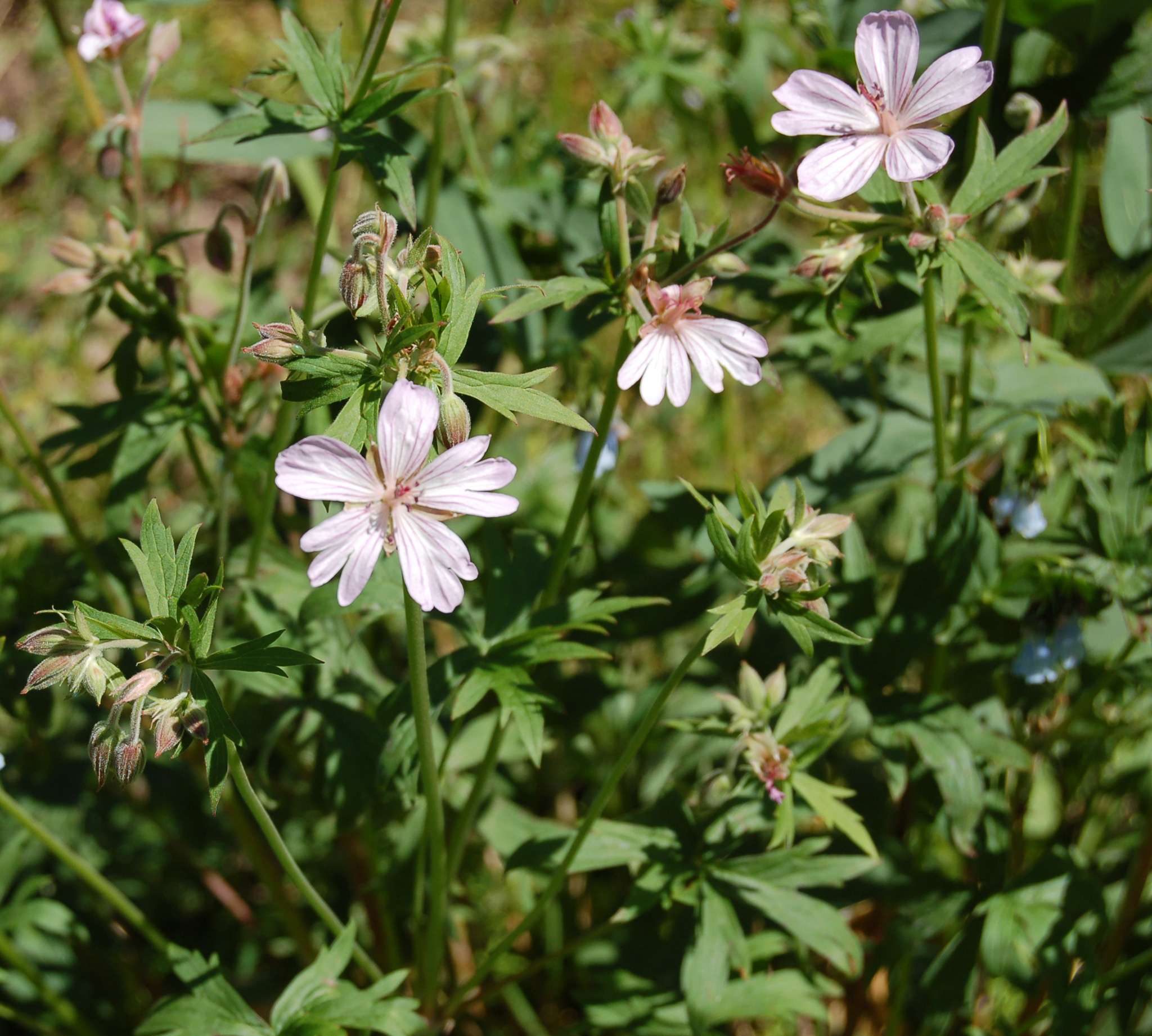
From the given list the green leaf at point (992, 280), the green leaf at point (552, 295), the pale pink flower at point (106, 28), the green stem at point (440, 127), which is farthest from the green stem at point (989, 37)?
the pale pink flower at point (106, 28)

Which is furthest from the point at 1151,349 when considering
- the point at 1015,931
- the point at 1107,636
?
the point at 1015,931

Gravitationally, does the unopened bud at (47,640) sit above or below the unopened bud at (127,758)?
above

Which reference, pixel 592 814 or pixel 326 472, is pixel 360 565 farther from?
pixel 592 814

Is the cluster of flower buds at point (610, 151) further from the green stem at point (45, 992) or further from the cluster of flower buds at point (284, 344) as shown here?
the green stem at point (45, 992)

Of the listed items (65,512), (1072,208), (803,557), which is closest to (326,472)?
(803,557)

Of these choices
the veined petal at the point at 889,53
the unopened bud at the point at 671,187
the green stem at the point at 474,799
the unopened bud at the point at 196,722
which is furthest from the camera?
the green stem at the point at 474,799

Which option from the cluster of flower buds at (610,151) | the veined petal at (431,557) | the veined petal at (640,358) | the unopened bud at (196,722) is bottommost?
the unopened bud at (196,722)
